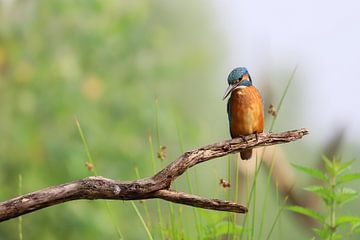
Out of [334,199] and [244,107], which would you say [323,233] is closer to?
[334,199]

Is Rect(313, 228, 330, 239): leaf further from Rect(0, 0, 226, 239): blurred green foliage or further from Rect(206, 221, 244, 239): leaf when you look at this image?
Rect(0, 0, 226, 239): blurred green foliage

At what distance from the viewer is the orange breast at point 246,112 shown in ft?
7.59

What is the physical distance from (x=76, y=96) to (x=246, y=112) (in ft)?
14.4

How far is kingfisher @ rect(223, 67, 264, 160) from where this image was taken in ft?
7.53

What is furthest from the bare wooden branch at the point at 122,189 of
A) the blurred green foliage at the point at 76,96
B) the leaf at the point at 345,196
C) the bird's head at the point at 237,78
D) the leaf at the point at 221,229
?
the blurred green foliage at the point at 76,96

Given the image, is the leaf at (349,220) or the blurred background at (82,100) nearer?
the leaf at (349,220)

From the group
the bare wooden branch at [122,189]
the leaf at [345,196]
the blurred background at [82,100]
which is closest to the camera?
the bare wooden branch at [122,189]

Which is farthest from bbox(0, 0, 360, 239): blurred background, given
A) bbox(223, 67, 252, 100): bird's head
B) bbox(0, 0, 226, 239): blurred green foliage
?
bbox(223, 67, 252, 100): bird's head

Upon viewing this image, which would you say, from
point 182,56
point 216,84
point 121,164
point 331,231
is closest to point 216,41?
point 216,84

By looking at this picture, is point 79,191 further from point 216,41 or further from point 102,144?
point 216,41

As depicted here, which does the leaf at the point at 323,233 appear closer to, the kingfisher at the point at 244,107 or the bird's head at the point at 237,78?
the kingfisher at the point at 244,107

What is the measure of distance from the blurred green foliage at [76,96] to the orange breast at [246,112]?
3942mm

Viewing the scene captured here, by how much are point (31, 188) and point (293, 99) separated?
10.2m

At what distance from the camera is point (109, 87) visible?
7.21 meters
